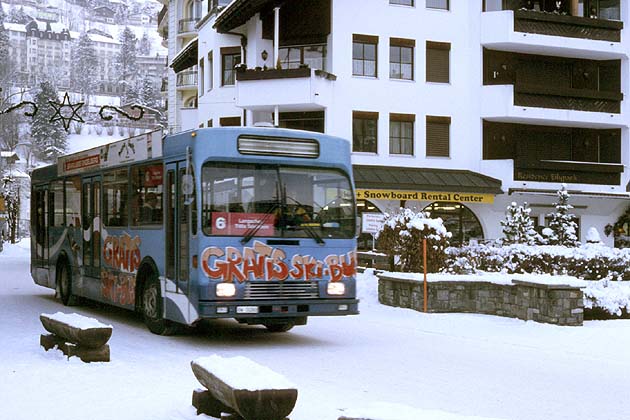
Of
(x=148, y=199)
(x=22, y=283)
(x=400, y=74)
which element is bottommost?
(x=22, y=283)

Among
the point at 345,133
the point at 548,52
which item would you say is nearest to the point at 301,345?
the point at 345,133

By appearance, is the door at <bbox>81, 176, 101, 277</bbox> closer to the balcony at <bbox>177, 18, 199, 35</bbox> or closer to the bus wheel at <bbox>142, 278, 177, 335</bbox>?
the bus wheel at <bbox>142, 278, 177, 335</bbox>

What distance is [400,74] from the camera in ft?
132

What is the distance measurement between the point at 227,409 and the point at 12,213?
6963 centimetres

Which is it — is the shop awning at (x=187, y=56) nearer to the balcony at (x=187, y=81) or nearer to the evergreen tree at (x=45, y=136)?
the balcony at (x=187, y=81)

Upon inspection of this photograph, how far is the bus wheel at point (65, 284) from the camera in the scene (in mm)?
19688

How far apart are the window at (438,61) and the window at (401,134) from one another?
6.51ft

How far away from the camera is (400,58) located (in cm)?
4025

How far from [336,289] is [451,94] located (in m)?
28.2

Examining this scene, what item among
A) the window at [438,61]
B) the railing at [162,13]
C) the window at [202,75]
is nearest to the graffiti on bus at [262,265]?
the window at [438,61]

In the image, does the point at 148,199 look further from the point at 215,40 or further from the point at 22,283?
the point at 215,40

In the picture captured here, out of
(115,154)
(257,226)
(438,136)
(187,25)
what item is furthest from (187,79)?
(257,226)

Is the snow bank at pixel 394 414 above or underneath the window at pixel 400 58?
underneath

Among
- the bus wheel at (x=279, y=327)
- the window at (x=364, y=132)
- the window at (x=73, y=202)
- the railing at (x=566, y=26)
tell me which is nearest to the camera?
the bus wheel at (x=279, y=327)
